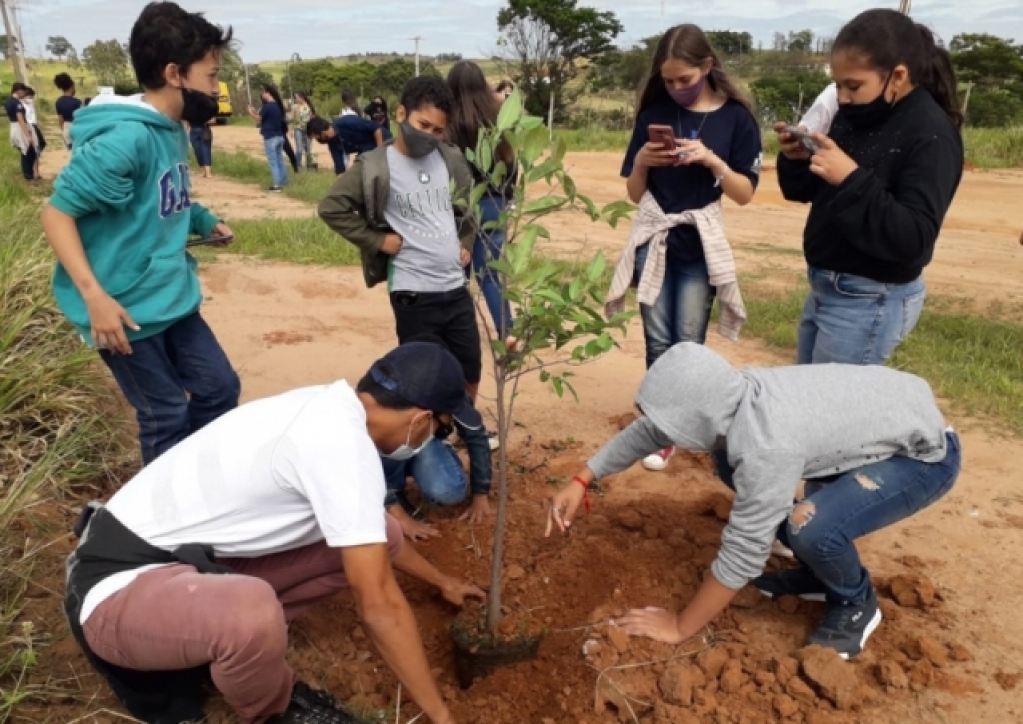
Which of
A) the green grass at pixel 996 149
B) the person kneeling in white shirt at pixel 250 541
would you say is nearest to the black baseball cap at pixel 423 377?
the person kneeling in white shirt at pixel 250 541

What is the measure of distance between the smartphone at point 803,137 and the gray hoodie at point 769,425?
65 cm

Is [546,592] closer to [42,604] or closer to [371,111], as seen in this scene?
[42,604]

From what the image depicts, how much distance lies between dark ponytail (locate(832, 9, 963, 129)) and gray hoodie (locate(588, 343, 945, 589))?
2.81ft

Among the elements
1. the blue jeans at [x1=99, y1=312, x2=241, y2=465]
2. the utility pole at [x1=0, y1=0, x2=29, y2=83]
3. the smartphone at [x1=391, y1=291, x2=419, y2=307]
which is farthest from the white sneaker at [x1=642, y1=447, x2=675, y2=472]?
the utility pole at [x1=0, y1=0, x2=29, y2=83]

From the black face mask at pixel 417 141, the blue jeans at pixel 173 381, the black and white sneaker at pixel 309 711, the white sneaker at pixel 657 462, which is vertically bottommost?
the white sneaker at pixel 657 462

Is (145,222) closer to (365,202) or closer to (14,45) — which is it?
(365,202)

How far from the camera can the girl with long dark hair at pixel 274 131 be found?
11.1m

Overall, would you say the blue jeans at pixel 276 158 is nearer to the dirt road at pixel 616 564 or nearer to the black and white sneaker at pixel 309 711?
the dirt road at pixel 616 564

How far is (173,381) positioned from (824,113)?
7.52 ft

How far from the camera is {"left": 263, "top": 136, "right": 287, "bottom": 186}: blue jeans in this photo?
11336 millimetres

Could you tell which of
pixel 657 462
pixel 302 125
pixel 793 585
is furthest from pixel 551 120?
pixel 302 125

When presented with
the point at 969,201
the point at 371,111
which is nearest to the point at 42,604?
the point at 371,111

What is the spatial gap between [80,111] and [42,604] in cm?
144

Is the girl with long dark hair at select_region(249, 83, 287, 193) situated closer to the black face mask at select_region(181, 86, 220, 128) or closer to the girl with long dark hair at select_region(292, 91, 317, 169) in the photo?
the girl with long dark hair at select_region(292, 91, 317, 169)
